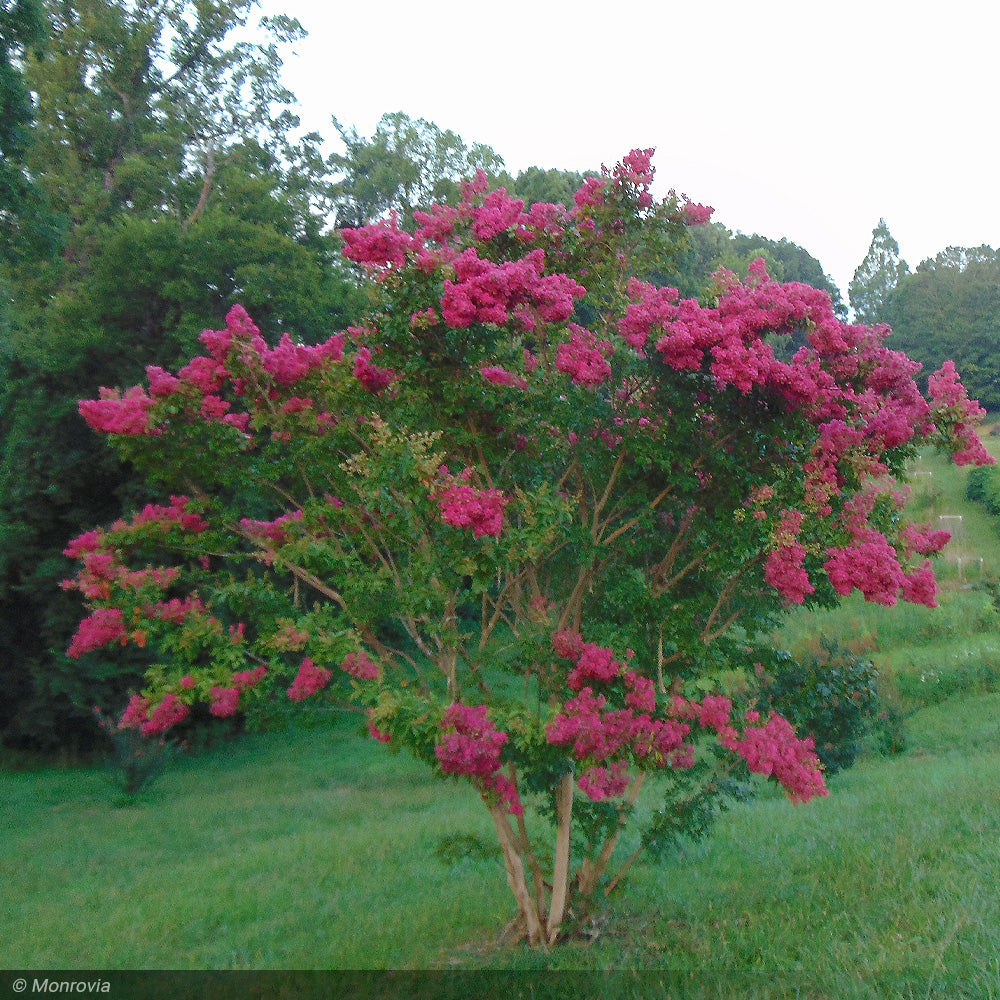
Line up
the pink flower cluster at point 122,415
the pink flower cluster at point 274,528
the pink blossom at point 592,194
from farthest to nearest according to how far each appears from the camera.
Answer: the pink blossom at point 592,194
the pink flower cluster at point 274,528
the pink flower cluster at point 122,415

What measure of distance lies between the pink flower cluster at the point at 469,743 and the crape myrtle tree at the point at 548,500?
0.05 feet

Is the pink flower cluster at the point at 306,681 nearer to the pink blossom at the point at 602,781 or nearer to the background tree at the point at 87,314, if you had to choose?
the pink blossom at the point at 602,781

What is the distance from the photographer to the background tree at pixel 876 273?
51875 mm

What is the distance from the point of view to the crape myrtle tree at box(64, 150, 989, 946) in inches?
167

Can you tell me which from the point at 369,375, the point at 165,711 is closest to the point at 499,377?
the point at 369,375

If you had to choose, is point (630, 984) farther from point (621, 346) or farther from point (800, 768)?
point (621, 346)

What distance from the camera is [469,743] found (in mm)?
3979

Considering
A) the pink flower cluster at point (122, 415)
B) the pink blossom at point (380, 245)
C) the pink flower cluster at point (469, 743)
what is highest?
the pink blossom at point (380, 245)

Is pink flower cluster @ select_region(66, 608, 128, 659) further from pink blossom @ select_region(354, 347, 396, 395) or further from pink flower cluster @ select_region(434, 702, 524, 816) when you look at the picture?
pink flower cluster @ select_region(434, 702, 524, 816)

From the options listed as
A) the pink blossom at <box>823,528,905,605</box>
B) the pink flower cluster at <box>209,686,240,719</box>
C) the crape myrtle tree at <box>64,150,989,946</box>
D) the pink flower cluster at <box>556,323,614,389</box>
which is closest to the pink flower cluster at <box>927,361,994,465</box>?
the crape myrtle tree at <box>64,150,989,946</box>

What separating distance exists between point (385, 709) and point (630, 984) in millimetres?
1939

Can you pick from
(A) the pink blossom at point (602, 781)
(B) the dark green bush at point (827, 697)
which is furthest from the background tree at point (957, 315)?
(A) the pink blossom at point (602, 781)

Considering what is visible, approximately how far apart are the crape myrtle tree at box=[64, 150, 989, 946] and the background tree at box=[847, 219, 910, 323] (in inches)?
2005

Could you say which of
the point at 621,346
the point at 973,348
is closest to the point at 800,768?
the point at 621,346
